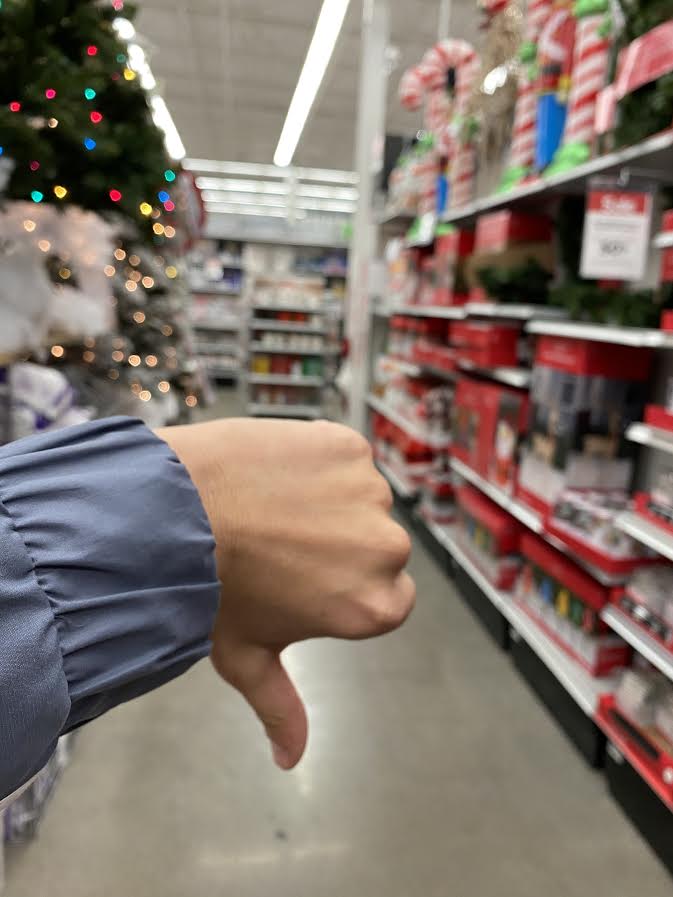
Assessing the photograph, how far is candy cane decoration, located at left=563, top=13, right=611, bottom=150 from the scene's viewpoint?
2.36 m

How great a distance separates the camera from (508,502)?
300 centimetres

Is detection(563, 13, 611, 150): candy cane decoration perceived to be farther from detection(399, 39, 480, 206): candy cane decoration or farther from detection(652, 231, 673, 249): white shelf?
detection(399, 39, 480, 206): candy cane decoration

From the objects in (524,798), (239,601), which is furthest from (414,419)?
(239,601)

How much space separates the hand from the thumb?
3 centimetres

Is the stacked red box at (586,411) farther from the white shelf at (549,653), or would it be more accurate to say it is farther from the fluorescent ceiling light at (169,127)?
the fluorescent ceiling light at (169,127)

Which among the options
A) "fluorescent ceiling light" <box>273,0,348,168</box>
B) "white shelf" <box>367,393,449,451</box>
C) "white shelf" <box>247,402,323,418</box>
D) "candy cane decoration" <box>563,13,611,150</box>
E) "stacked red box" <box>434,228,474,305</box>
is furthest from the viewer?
"white shelf" <box>247,402,323,418</box>

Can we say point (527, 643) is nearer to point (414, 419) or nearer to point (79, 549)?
point (414, 419)

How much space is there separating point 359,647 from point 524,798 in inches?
43.5

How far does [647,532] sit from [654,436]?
0.27 m

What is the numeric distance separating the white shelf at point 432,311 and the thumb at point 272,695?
324 centimetres

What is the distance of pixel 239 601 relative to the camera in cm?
65

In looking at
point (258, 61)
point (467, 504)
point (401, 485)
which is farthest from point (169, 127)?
point (467, 504)

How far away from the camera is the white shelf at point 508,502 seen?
2748mm

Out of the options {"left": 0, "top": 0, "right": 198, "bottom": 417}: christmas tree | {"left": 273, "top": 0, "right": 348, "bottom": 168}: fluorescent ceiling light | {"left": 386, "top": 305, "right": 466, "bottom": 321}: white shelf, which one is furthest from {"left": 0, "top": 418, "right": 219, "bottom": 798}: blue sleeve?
{"left": 273, "top": 0, "right": 348, "bottom": 168}: fluorescent ceiling light
